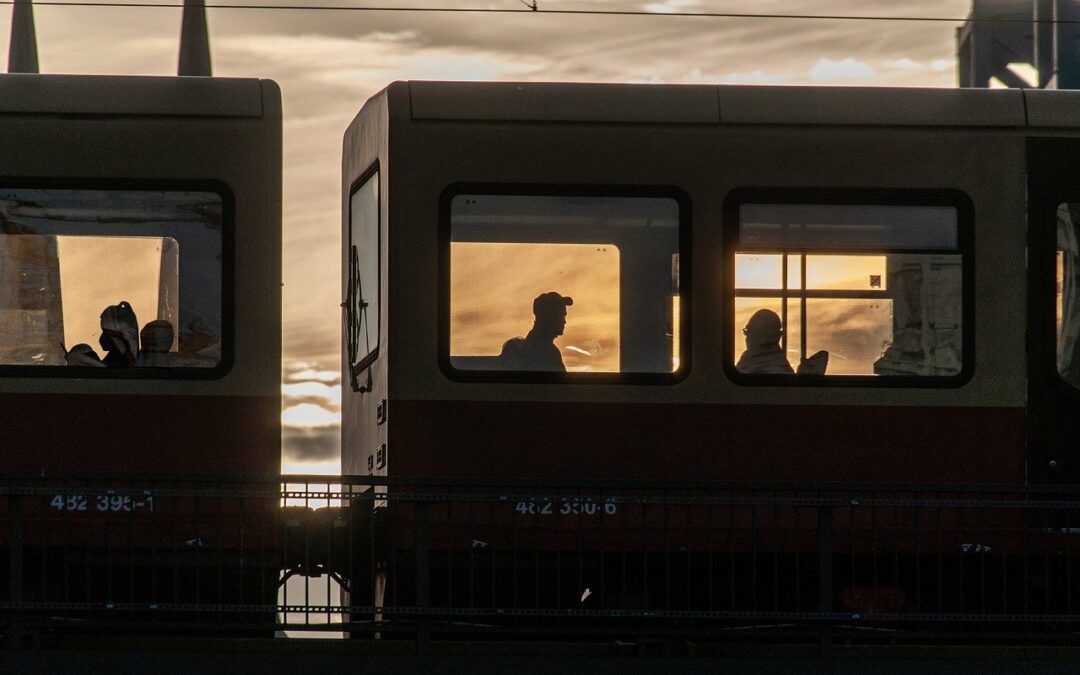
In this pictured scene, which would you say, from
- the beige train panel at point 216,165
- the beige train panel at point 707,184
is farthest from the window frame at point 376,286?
the beige train panel at point 216,165

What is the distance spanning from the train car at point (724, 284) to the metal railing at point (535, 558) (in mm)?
364

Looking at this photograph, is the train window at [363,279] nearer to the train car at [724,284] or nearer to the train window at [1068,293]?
the train car at [724,284]

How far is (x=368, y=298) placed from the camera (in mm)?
12422

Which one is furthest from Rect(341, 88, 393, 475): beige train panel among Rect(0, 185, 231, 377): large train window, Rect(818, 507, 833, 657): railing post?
Rect(818, 507, 833, 657): railing post

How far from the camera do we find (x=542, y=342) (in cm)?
1167

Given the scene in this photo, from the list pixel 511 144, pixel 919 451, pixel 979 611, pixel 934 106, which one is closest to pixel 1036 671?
pixel 979 611

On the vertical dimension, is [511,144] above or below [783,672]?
above

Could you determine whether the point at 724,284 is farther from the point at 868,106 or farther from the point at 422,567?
the point at 422,567

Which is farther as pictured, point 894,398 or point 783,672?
point 894,398

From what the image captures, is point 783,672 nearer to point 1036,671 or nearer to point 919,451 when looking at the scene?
point 1036,671

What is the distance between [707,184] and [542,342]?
1498mm

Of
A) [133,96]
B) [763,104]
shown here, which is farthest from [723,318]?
A: [133,96]

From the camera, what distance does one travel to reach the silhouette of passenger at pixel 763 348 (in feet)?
38.5

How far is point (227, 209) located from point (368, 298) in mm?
1200
